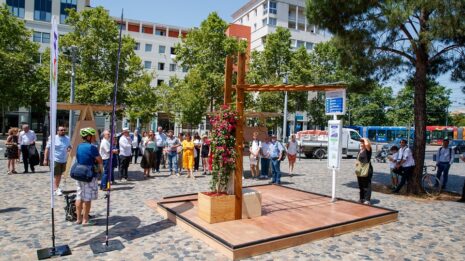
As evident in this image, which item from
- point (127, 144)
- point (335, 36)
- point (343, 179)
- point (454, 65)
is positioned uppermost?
point (335, 36)

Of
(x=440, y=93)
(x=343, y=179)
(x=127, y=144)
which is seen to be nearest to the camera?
(x=127, y=144)

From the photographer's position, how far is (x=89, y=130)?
6.91 metres

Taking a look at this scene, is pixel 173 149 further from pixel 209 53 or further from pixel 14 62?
pixel 14 62

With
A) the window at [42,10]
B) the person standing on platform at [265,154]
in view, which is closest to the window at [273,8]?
the window at [42,10]

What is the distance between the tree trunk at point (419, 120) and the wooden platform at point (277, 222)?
12.4 ft

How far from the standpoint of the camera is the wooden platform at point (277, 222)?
5934 mm

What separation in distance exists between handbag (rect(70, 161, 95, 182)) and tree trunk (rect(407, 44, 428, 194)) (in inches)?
384

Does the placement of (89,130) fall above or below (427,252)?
above

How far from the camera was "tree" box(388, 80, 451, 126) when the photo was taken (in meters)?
62.7

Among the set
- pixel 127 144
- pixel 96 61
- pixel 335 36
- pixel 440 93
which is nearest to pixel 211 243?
pixel 127 144

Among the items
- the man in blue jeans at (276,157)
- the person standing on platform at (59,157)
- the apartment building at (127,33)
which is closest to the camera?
the person standing on platform at (59,157)

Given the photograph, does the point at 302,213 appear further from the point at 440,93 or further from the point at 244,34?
the point at 440,93

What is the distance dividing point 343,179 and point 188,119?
77.8 ft

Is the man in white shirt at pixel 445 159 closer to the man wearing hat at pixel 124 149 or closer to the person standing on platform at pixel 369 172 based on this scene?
the person standing on platform at pixel 369 172
